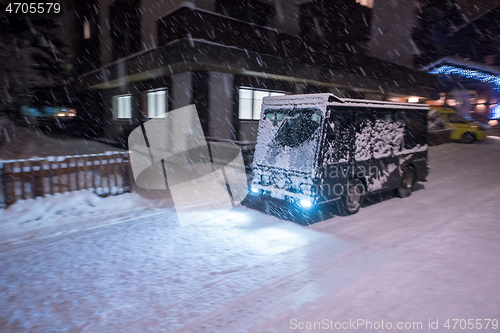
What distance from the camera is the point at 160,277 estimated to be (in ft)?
14.8

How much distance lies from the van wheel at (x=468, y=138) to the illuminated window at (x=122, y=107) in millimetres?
19554

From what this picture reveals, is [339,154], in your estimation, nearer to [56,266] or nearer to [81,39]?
[56,266]

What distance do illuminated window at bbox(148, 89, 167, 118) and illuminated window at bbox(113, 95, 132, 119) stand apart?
2.67m

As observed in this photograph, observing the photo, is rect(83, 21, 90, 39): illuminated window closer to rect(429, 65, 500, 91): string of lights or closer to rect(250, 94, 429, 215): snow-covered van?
rect(250, 94, 429, 215): snow-covered van

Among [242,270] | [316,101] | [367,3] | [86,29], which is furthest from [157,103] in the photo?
[367,3]

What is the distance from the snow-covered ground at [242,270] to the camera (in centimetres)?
362

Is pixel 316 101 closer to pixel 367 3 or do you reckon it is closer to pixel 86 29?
pixel 367 3

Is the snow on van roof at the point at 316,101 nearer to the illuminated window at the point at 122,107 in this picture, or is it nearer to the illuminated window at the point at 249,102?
the illuminated window at the point at 249,102

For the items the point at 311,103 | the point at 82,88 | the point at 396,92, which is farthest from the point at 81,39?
the point at 311,103

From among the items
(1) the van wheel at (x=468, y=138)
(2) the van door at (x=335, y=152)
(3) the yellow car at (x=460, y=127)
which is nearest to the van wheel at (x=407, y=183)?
(2) the van door at (x=335, y=152)

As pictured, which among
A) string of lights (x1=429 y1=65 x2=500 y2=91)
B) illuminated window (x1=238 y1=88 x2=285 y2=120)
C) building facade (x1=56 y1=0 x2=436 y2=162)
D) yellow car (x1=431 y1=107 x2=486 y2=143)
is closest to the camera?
building facade (x1=56 y1=0 x2=436 y2=162)

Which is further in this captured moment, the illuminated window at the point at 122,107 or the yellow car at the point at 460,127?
the illuminated window at the point at 122,107

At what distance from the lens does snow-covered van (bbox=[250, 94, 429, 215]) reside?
6527 mm

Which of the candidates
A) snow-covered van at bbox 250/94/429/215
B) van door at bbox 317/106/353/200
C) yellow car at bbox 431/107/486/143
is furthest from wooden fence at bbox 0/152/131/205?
yellow car at bbox 431/107/486/143
